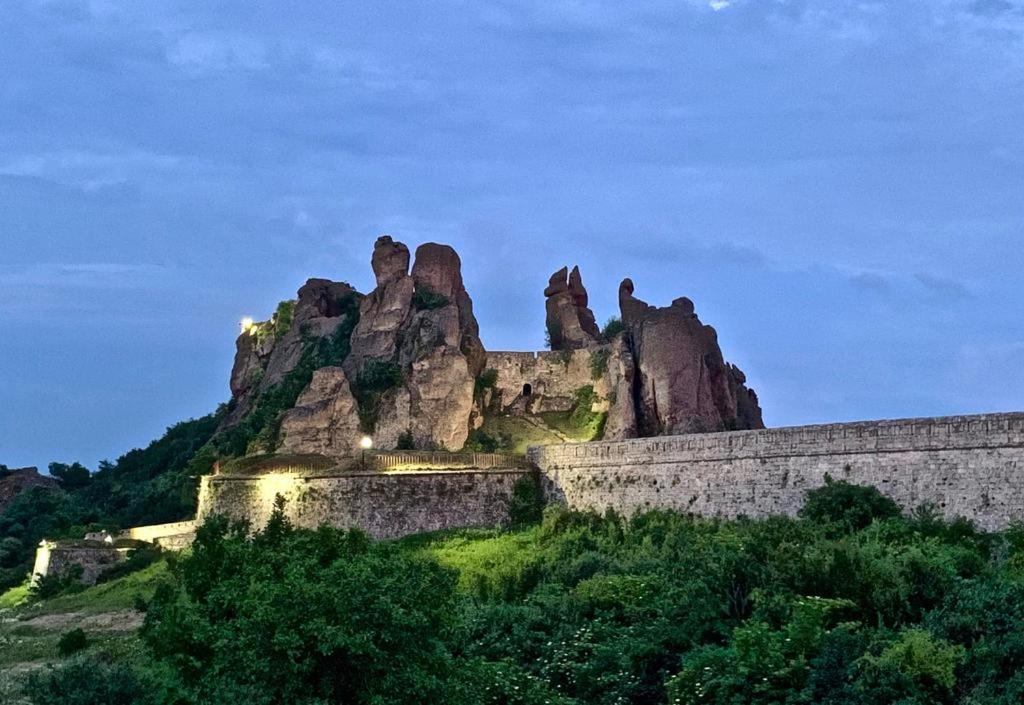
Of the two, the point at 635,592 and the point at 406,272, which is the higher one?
the point at 406,272

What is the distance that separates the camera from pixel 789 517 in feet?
137

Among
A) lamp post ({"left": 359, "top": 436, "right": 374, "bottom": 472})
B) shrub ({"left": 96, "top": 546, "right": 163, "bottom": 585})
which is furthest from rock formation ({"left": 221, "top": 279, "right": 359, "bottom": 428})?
shrub ({"left": 96, "top": 546, "right": 163, "bottom": 585})

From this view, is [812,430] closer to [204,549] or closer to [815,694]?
[815,694]

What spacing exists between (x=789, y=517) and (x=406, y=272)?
30.8 metres

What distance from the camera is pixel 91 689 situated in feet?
82.9

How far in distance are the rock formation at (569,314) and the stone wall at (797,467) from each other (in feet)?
52.0

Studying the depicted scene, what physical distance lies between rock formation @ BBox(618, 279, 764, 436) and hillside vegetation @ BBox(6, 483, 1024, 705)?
18746mm

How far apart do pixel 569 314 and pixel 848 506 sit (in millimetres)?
32250

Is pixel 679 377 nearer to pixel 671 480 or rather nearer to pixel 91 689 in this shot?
pixel 671 480

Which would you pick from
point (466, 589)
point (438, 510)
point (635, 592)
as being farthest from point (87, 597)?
point (635, 592)

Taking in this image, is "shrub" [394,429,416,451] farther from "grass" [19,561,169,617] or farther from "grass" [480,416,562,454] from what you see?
"grass" [19,561,169,617]

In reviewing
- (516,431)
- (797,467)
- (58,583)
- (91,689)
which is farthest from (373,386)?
(91,689)

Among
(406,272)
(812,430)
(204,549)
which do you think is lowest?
(204,549)

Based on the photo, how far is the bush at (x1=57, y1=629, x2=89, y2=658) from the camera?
41.8 m
